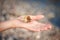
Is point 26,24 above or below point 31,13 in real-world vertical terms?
below

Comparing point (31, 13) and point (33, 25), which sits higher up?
point (31, 13)

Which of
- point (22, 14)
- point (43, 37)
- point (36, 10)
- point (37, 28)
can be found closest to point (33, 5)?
point (36, 10)

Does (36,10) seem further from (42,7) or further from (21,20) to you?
(21,20)
